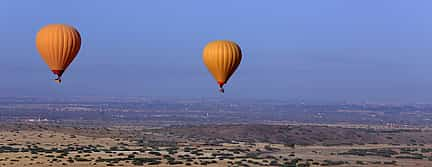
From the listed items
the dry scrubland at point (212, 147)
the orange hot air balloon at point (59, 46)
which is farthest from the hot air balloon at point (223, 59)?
the orange hot air balloon at point (59, 46)

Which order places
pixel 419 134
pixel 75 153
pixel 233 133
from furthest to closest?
pixel 419 134 < pixel 233 133 < pixel 75 153

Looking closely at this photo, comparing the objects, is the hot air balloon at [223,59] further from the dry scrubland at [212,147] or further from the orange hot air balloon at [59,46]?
the orange hot air balloon at [59,46]

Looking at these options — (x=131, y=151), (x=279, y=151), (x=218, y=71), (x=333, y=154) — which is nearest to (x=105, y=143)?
(x=131, y=151)

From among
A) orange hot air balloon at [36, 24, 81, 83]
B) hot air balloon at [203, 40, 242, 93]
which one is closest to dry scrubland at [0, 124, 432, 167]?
hot air balloon at [203, 40, 242, 93]

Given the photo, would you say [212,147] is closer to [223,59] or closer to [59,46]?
[223,59]

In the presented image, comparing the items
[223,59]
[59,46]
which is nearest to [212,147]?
[223,59]

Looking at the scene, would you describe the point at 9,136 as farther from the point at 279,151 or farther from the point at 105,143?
the point at 279,151

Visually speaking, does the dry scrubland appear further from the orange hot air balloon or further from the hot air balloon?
the orange hot air balloon
